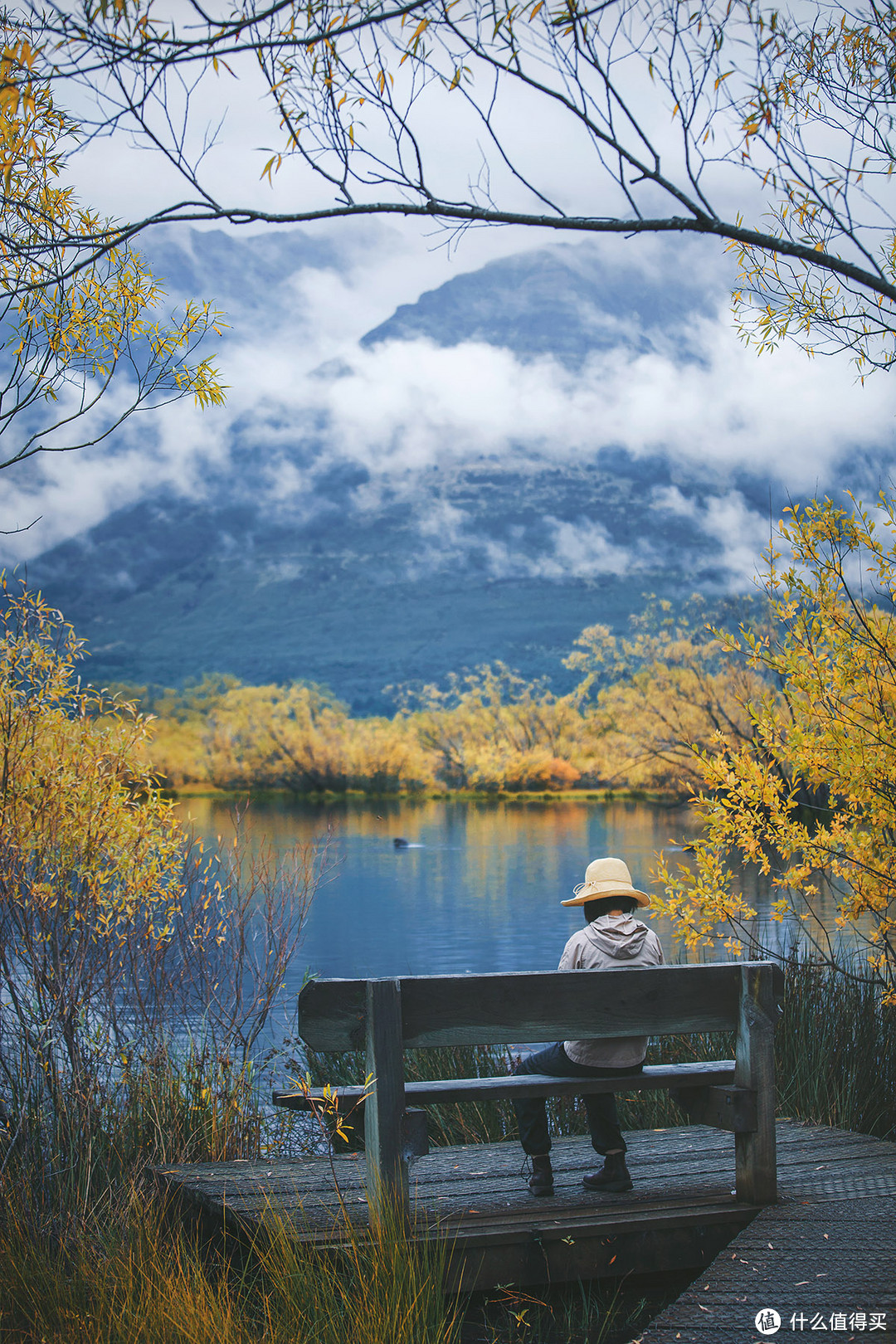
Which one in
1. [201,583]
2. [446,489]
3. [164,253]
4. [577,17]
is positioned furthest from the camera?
[164,253]

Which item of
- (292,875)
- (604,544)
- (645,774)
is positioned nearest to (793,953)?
(292,875)

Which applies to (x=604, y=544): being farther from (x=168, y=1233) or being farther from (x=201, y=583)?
(x=168, y=1233)

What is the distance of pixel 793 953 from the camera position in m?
7.33

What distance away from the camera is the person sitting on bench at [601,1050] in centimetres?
373

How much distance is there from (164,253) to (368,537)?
63.5 m

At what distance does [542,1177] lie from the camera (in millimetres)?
3939

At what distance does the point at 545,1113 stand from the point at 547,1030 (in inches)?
17.0

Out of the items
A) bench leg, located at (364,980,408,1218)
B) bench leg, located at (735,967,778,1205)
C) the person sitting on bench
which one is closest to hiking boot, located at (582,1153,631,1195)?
the person sitting on bench

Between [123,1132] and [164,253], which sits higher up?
[164,253]

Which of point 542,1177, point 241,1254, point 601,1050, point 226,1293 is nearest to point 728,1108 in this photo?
point 601,1050

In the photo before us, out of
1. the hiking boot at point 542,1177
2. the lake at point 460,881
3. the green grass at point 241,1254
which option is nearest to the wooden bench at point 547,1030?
the green grass at point 241,1254

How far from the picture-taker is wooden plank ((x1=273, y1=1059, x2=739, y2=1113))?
345 centimetres

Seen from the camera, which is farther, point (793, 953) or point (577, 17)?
point (793, 953)

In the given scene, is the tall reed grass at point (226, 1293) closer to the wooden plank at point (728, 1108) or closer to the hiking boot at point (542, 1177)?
the hiking boot at point (542, 1177)
